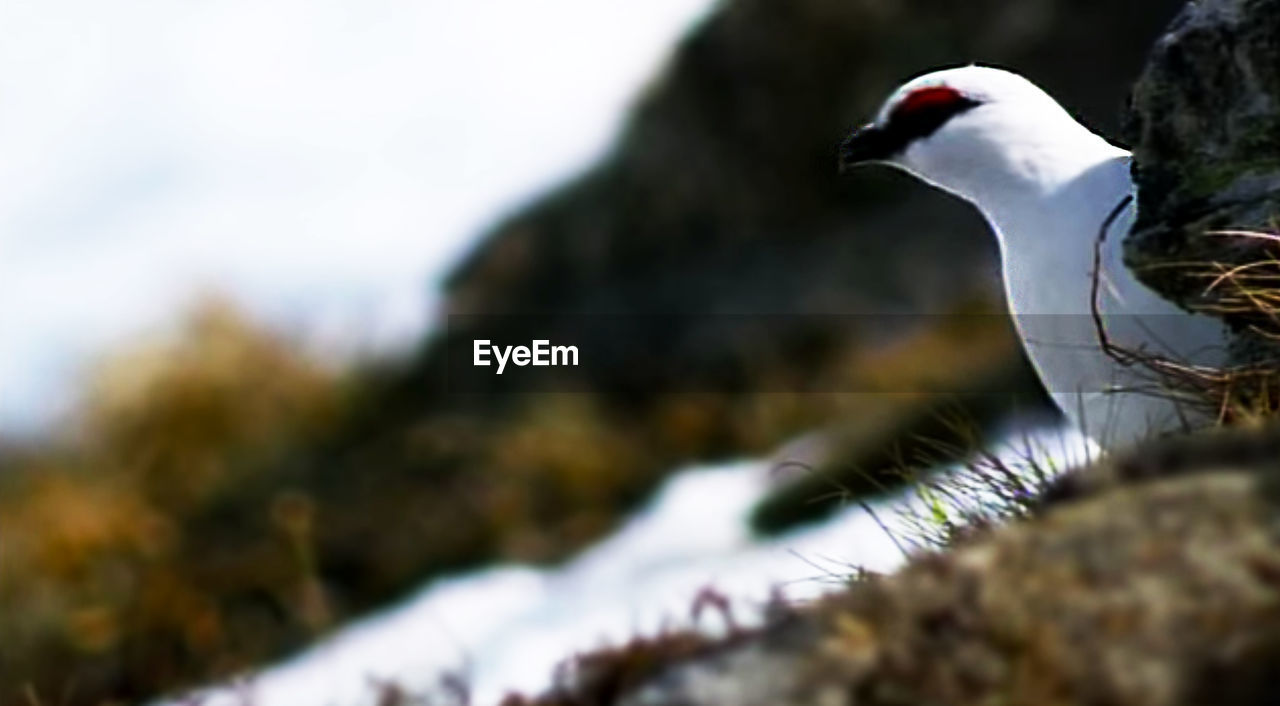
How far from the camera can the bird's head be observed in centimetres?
390

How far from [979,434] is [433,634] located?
5.62 m

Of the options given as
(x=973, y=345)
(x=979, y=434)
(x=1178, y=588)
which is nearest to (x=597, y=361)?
(x=973, y=345)

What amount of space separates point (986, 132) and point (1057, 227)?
0.20 m

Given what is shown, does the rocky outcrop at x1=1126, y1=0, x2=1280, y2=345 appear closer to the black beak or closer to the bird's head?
the bird's head

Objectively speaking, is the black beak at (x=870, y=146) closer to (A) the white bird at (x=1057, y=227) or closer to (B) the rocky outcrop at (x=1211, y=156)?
(A) the white bird at (x=1057, y=227)

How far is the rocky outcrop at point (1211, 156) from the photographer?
3.57 meters

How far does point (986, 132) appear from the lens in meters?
3.90

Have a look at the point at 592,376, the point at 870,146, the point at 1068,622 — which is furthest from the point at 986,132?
the point at 592,376

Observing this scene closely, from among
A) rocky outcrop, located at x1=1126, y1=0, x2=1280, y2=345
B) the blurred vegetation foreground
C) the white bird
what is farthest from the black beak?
the blurred vegetation foreground

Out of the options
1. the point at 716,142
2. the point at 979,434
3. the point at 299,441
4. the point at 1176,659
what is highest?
the point at 1176,659

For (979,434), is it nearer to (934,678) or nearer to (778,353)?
(934,678)

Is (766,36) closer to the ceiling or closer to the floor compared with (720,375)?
closer to the ceiling

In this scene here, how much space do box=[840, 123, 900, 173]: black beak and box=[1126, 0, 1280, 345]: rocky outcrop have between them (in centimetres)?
44

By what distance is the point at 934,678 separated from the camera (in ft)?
7.20
